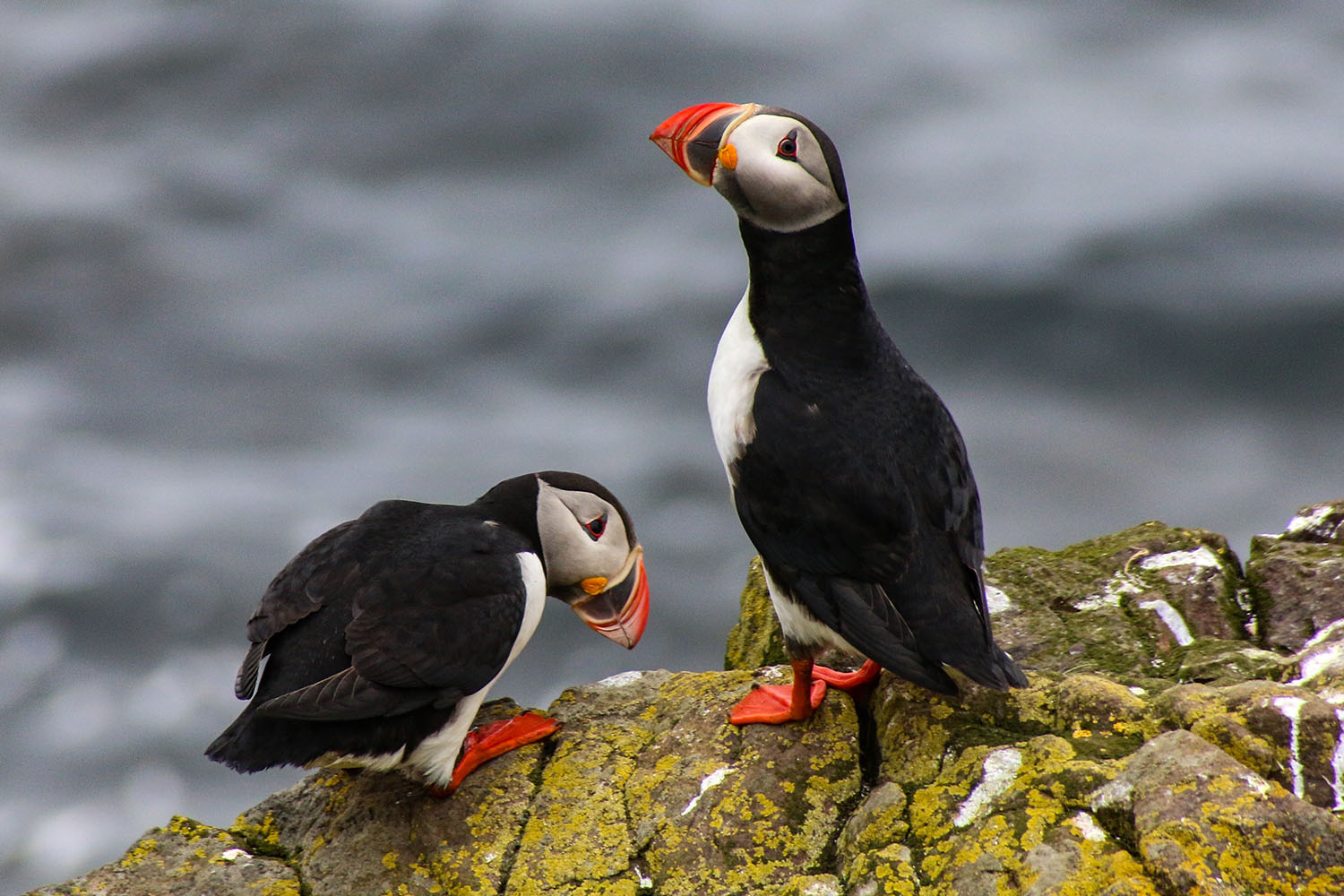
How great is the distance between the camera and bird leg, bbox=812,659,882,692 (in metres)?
3.74

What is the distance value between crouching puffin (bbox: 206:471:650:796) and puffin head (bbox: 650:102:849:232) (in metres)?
1.29

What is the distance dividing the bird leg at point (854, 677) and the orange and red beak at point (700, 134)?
5.17 feet

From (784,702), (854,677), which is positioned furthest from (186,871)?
(854,677)

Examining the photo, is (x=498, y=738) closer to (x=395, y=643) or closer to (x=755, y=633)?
(x=395, y=643)

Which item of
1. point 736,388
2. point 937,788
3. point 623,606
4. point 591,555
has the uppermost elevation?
point 736,388

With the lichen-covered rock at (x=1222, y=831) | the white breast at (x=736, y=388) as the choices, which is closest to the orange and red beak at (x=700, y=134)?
the white breast at (x=736, y=388)

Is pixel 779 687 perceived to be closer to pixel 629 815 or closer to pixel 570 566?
pixel 629 815

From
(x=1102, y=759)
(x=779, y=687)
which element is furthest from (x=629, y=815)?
(x=1102, y=759)

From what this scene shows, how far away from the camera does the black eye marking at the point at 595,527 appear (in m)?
4.25

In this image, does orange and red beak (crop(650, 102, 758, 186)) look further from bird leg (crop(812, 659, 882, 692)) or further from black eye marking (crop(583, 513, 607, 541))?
bird leg (crop(812, 659, 882, 692))

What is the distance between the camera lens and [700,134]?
384 cm

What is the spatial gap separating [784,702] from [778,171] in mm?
1606

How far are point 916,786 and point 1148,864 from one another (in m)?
0.70

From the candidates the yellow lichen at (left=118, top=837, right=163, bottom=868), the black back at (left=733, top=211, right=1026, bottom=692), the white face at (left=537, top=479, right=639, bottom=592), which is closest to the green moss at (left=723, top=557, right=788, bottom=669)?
the white face at (left=537, top=479, right=639, bottom=592)
